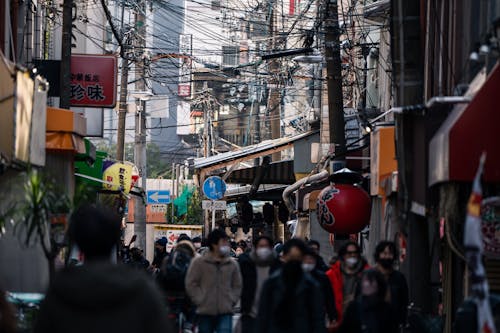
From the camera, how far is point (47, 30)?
1297 inches

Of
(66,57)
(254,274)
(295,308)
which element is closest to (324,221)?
(66,57)

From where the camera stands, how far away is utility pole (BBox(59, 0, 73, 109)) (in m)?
24.3

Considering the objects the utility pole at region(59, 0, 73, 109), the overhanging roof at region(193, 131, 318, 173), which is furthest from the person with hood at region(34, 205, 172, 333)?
the overhanging roof at region(193, 131, 318, 173)

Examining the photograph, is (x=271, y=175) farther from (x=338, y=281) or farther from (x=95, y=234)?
(x=95, y=234)

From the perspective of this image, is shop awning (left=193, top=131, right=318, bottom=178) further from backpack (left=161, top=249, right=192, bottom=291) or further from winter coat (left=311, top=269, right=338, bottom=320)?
winter coat (left=311, top=269, right=338, bottom=320)

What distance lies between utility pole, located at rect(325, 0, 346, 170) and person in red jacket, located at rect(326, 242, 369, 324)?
11.2 meters

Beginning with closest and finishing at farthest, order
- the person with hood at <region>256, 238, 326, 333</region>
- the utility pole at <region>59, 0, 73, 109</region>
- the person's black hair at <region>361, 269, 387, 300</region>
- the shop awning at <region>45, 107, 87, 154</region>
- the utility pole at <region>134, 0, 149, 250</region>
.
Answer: the person with hood at <region>256, 238, 326, 333</region> → the person's black hair at <region>361, 269, 387, 300</region> → the shop awning at <region>45, 107, 87, 154</region> → the utility pole at <region>59, 0, 73, 109</region> → the utility pole at <region>134, 0, 149, 250</region>

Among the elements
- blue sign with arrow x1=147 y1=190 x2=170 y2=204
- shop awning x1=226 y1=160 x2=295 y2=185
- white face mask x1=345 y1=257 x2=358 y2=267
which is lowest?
white face mask x1=345 y1=257 x2=358 y2=267

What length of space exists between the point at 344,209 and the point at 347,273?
930 cm

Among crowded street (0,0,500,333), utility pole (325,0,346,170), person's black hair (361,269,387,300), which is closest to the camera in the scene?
crowded street (0,0,500,333)

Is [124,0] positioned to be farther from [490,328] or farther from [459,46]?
[490,328]

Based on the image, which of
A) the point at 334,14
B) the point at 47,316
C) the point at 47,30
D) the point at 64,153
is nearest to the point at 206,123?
the point at 47,30

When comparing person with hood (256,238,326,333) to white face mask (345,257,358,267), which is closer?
person with hood (256,238,326,333)

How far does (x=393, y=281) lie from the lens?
14406 mm
